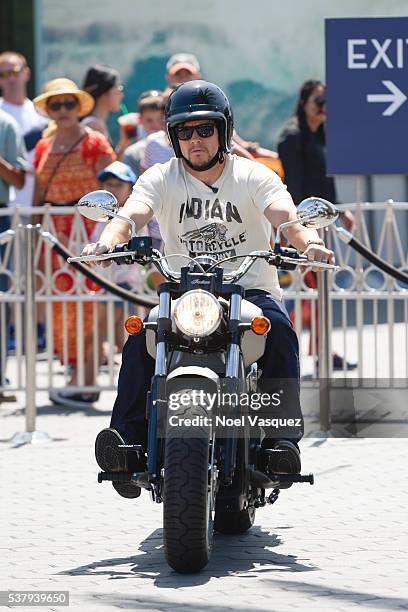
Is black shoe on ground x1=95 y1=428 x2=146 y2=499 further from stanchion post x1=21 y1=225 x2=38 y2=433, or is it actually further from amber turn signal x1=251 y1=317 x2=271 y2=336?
stanchion post x1=21 y1=225 x2=38 y2=433

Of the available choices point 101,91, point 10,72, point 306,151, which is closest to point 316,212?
point 306,151

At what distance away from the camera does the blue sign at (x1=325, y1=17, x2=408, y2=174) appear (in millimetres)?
9688

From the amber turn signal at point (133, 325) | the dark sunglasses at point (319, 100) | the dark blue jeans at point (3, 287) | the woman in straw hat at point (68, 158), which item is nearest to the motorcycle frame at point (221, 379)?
the amber turn signal at point (133, 325)

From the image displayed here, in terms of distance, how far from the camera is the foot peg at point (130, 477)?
6277mm

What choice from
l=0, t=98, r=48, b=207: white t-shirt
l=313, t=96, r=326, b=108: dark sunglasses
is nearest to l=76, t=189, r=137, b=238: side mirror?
l=313, t=96, r=326, b=108: dark sunglasses

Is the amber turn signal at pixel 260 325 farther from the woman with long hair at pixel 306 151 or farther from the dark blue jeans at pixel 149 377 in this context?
the woman with long hair at pixel 306 151

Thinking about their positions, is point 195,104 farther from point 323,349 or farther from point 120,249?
point 323,349

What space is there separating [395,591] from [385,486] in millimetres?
2364

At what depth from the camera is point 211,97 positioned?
6.81 m

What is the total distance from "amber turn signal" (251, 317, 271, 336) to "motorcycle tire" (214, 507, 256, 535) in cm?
99

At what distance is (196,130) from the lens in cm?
687

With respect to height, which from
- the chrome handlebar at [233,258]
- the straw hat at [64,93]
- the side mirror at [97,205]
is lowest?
Result: the chrome handlebar at [233,258]

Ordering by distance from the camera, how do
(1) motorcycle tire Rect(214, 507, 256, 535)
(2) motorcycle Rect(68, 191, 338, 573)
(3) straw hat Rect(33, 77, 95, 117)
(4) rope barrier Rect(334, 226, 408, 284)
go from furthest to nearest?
(3) straw hat Rect(33, 77, 95, 117) → (4) rope barrier Rect(334, 226, 408, 284) → (1) motorcycle tire Rect(214, 507, 256, 535) → (2) motorcycle Rect(68, 191, 338, 573)

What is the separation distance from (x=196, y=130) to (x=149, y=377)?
100cm
